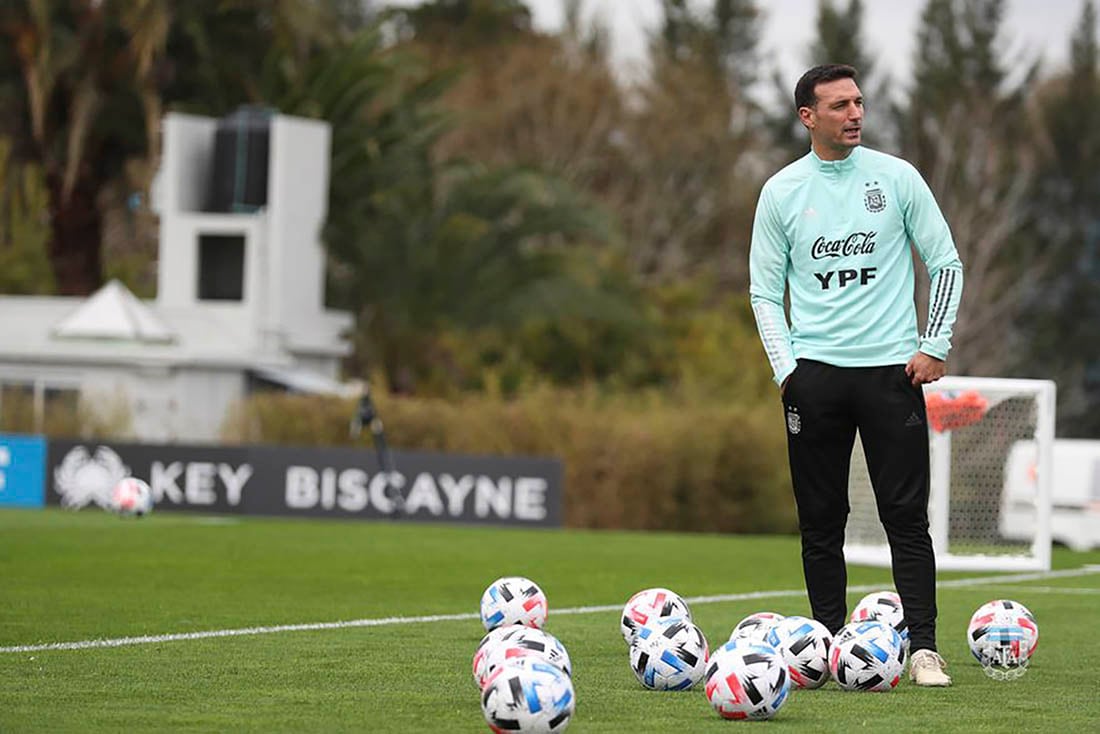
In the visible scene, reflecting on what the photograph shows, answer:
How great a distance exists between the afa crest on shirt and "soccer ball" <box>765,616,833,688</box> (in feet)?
5.52

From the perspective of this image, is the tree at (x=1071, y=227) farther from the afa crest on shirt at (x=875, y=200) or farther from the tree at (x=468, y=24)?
the afa crest on shirt at (x=875, y=200)

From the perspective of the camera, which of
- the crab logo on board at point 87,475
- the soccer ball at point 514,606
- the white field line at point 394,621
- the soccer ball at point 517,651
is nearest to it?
the soccer ball at point 517,651

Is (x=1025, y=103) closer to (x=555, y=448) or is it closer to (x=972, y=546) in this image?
(x=555, y=448)

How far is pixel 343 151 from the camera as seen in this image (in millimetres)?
42750

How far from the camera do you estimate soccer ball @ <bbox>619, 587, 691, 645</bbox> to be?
960 cm

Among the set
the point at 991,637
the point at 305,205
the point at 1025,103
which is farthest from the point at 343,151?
the point at 991,637

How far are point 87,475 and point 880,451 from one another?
23.0 m

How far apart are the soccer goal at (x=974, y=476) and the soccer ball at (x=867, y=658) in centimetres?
856

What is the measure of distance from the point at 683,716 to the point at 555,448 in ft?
89.5

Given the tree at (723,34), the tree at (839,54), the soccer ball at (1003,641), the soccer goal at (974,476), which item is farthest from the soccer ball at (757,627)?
the tree at (723,34)

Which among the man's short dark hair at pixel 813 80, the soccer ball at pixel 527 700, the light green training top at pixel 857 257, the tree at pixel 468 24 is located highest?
the tree at pixel 468 24

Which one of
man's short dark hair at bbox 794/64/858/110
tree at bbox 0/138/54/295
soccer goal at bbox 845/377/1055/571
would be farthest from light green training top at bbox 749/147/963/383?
tree at bbox 0/138/54/295

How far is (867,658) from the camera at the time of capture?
27.4 ft

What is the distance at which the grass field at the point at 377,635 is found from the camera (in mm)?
7449
